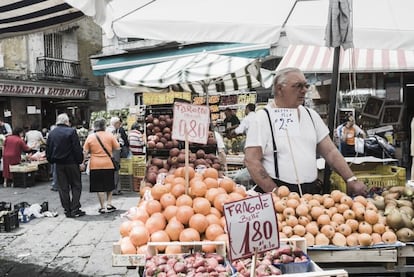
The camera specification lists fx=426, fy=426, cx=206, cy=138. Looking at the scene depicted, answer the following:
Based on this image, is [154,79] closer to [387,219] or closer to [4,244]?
[4,244]

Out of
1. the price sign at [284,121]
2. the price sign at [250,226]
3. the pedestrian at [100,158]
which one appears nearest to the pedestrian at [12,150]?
the pedestrian at [100,158]

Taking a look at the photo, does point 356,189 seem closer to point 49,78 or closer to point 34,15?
point 34,15

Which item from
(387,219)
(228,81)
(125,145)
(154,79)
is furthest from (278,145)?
(125,145)

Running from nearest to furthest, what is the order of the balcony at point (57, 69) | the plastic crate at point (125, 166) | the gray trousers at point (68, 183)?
the gray trousers at point (68, 183) → the plastic crate at point (125, 166) → the balcony at point (57, 69)

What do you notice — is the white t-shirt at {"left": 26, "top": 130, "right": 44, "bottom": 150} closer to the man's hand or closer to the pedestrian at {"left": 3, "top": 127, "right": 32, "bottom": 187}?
the pedestrian at {"left": 3, "top": 127, "right": 32, "bottom": 187}

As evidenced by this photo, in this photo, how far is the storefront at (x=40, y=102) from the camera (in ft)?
70.4

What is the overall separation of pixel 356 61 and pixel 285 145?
25.7 feet

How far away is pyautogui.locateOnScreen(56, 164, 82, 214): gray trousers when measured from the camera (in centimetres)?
798

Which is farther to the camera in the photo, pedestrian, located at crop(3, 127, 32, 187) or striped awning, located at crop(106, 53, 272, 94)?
pedestrian, located at crop(3, 127, 32, 187)

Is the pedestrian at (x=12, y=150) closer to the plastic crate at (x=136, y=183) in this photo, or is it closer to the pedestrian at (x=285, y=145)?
the plastic crate at (x=136, y=183)

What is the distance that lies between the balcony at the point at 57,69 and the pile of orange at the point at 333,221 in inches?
880

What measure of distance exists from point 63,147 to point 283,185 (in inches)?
205

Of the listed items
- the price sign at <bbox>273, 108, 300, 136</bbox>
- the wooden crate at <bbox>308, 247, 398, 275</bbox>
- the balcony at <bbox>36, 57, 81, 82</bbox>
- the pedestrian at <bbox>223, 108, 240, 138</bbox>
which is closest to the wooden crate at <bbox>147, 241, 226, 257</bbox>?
the wooden crate at <bbox>308, 247, 398, 275</bbox>

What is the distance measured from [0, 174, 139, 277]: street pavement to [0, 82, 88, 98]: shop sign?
44.8 ft
